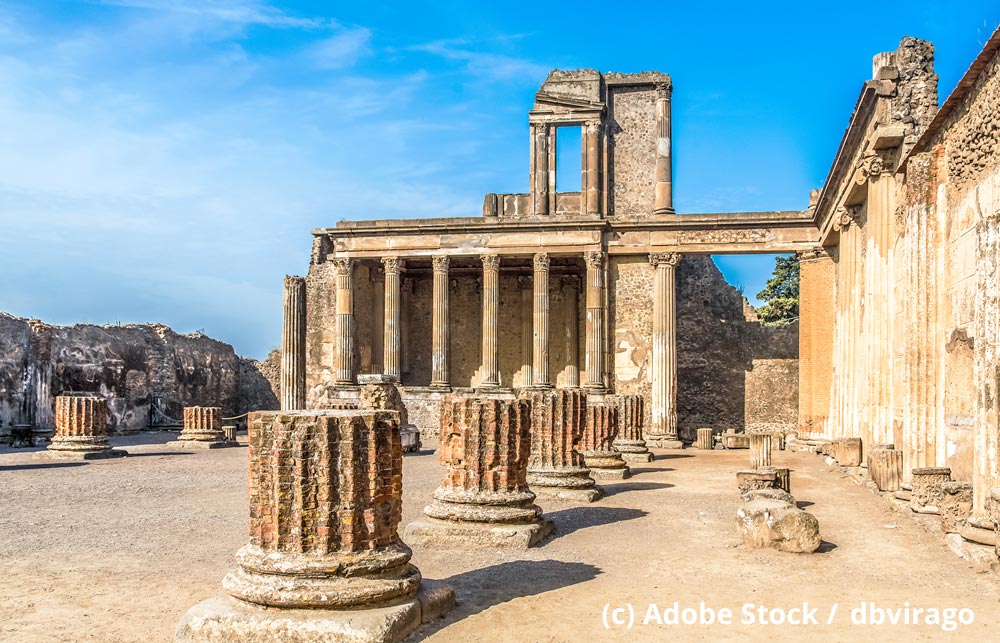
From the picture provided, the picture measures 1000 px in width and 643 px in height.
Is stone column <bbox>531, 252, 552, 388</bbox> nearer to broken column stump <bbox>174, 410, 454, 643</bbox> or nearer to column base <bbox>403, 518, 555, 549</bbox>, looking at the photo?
column base <bbox>403, 518, 555, 549</bbox>

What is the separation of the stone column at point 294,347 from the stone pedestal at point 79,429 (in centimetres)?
1001


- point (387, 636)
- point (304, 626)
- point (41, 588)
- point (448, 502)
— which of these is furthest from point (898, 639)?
point (41, 588)

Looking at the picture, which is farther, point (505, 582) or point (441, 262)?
point (441, 262)

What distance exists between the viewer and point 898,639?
16.6ft

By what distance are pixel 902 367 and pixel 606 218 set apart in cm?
1361

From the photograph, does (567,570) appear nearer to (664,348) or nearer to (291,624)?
(291,624)

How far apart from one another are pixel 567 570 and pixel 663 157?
75.2 feet

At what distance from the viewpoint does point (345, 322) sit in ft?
88.8

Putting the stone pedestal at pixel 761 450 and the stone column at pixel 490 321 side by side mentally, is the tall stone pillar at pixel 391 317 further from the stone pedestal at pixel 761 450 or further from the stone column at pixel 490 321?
the stone pedestal at pixel 761 450

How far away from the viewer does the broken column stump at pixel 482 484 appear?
8000 millimetres

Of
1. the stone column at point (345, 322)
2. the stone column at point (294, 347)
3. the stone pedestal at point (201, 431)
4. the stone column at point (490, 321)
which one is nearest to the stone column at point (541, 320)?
the stone column at point (490, 321)

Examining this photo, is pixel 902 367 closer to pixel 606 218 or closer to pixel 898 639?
pixel 898 639

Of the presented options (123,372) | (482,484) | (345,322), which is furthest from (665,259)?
(482,484)

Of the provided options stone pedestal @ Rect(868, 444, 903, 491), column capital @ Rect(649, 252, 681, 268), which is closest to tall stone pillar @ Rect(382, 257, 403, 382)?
column capital @ Rect(649, 252, 681, 268)
